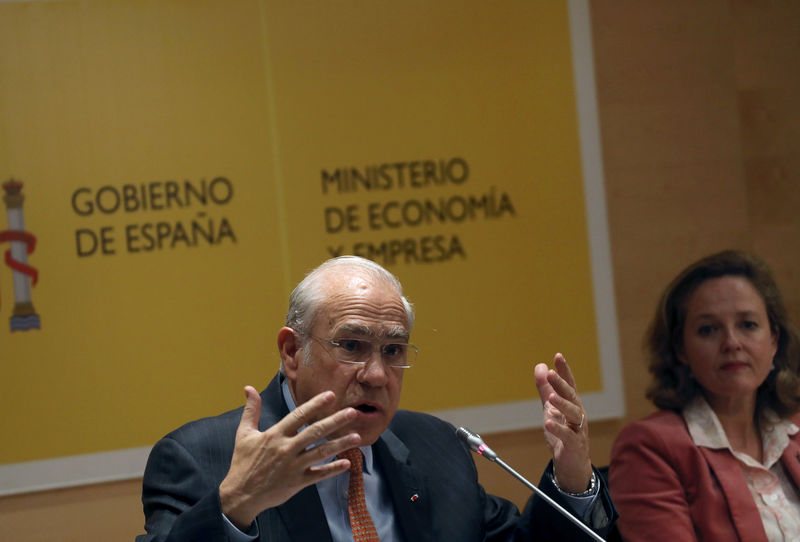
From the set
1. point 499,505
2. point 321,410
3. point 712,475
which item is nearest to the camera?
point 321,410

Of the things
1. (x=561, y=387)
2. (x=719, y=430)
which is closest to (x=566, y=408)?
(x=561, y=387)

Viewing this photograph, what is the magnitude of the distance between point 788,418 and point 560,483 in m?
1.37

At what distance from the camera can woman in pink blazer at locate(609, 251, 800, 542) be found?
296cm

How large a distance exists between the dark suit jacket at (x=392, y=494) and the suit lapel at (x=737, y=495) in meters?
0.79

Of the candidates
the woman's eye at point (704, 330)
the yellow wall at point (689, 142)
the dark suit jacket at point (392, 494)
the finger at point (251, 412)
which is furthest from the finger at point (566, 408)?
the yellow wall at point (689, 142)

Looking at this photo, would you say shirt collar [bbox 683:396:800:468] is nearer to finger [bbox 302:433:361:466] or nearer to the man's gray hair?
the man's gray hair

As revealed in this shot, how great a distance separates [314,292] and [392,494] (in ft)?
1.83

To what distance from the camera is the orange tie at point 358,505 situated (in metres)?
2.24

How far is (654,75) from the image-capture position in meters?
4.09

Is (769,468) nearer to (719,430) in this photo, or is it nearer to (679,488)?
(719,430)

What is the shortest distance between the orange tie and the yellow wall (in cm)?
173

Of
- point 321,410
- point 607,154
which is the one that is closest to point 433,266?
point 607,154

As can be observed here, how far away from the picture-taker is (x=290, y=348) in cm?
232

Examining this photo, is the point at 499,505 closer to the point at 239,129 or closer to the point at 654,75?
the point at 239,129
